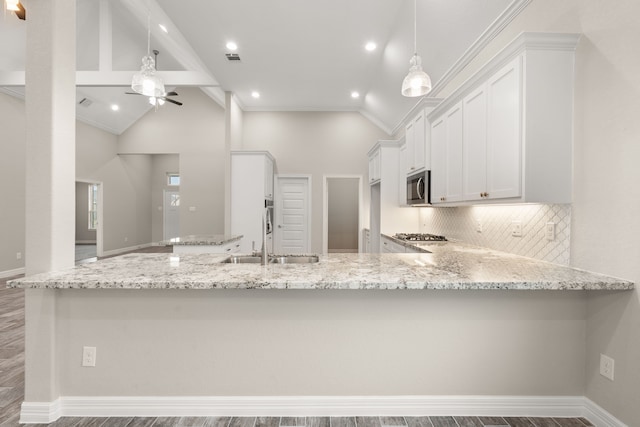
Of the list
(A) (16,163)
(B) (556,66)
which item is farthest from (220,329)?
(A) (16,163)

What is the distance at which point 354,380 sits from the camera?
1874 mm

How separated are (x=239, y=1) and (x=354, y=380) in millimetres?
3910

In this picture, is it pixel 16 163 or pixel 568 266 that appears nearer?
pixel 568 266

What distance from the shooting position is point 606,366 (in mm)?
1731

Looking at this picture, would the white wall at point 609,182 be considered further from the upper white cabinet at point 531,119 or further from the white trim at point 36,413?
the white trim at point 36,413

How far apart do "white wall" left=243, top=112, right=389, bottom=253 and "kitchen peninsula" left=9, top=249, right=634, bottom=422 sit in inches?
191

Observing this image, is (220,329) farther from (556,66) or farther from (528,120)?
(556,66)

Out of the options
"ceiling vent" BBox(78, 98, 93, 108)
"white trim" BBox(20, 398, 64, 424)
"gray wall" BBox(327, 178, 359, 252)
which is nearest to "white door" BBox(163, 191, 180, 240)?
"ceiling vent" BBox(78, 98, 93, 108)

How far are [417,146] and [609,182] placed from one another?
2258mm

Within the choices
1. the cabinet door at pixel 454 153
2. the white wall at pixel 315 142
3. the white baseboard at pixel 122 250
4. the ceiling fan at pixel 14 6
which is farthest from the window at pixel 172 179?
the cabinet door at pixel 454 153

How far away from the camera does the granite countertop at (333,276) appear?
1570 mm

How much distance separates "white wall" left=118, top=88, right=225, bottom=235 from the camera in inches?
309

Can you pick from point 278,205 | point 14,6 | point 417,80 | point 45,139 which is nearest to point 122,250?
point 278,205

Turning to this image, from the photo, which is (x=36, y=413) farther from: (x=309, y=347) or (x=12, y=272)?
(x=12, y=272)
